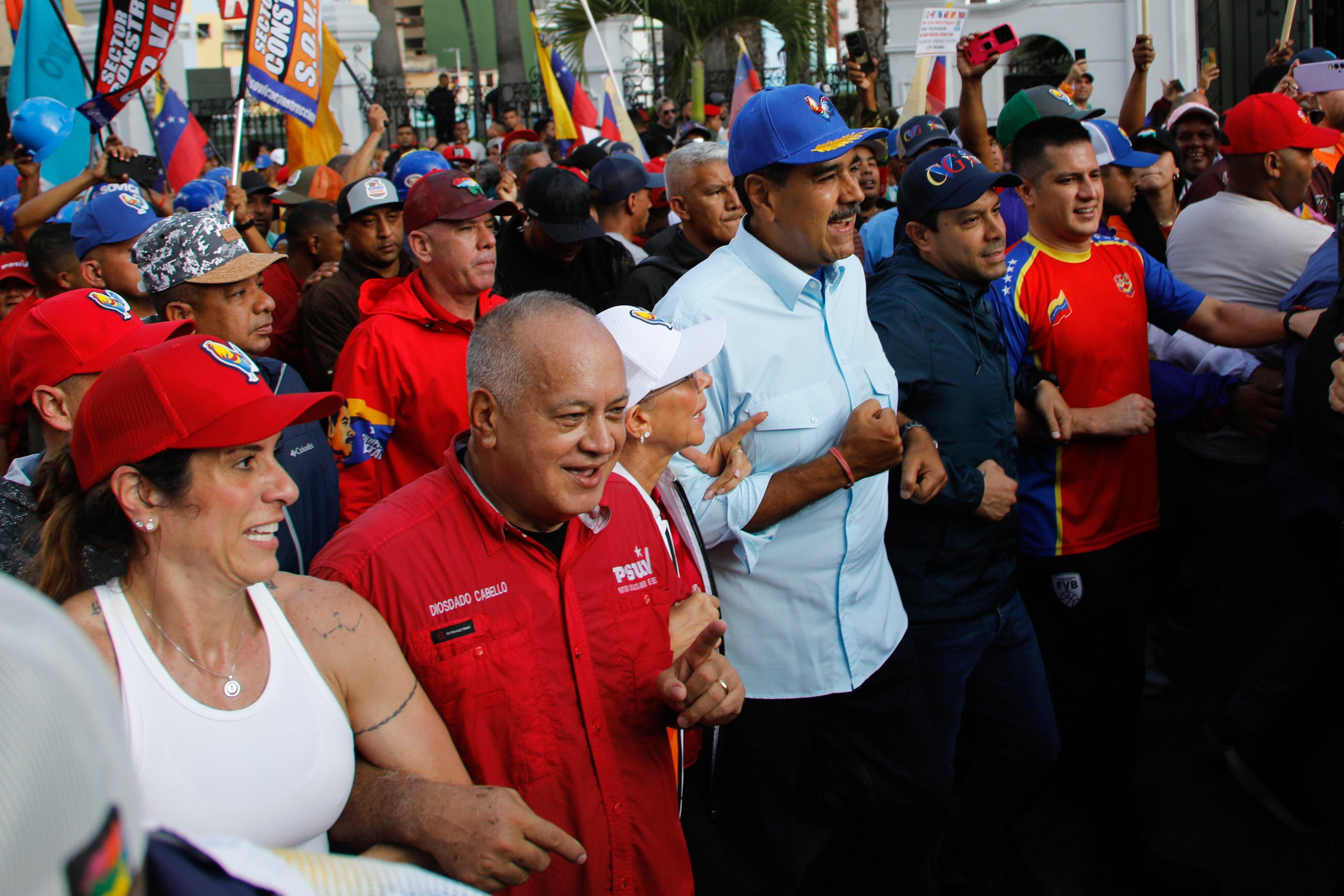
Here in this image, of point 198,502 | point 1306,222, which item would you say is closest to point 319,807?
point 198,502

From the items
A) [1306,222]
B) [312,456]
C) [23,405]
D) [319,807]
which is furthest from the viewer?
[1306,222]

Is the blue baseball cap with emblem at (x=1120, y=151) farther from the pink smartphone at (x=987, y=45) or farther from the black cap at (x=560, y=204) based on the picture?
the black cap at (x=560, y=204)

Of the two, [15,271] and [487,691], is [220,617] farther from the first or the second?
[15,271]

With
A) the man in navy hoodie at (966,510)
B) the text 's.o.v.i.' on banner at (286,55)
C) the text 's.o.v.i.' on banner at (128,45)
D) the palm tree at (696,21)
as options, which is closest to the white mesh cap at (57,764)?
the man in navy hoodie at (966,510)

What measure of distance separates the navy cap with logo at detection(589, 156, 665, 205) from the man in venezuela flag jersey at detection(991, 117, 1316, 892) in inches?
111

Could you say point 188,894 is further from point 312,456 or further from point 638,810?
point 312,456

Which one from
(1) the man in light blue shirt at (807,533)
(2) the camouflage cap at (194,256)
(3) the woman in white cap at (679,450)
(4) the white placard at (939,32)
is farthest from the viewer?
(4) the white placard at (939,32)

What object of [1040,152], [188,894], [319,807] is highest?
[1040,152]

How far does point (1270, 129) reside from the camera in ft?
14.0

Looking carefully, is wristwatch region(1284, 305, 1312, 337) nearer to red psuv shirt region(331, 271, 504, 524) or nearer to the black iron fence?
red psuv shirt region(331, 271, 504, 524)

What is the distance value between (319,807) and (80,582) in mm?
572

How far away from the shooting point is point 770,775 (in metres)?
2.92

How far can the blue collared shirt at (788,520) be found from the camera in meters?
2.92

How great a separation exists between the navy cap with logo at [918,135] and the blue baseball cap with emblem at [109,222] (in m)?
3.66
